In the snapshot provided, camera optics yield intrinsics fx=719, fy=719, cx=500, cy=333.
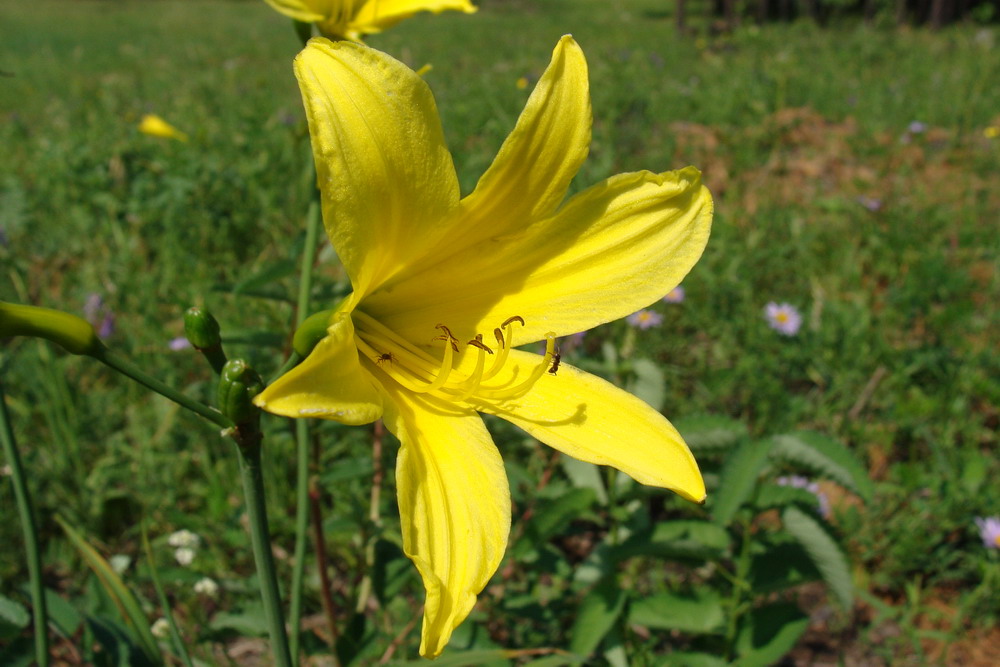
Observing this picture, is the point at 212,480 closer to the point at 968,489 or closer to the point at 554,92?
the point at 554,92

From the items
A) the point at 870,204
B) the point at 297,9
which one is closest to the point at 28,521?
the point at 297,9

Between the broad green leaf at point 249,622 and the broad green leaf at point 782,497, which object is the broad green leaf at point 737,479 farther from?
the broad green leaf at point 249,622

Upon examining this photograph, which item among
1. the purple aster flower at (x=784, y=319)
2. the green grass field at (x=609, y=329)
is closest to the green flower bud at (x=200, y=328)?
the green grass field at (x=609, y=329)

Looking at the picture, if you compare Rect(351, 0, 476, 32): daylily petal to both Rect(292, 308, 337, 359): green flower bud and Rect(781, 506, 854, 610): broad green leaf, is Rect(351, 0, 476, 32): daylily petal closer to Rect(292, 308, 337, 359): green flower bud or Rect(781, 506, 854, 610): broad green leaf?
Rect(292, 308, 337, 359): green flower bud

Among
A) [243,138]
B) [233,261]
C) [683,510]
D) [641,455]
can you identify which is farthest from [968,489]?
[243,138]

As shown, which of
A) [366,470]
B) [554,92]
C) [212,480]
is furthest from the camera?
[212,480]

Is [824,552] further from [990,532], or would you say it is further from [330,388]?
[330,388]
